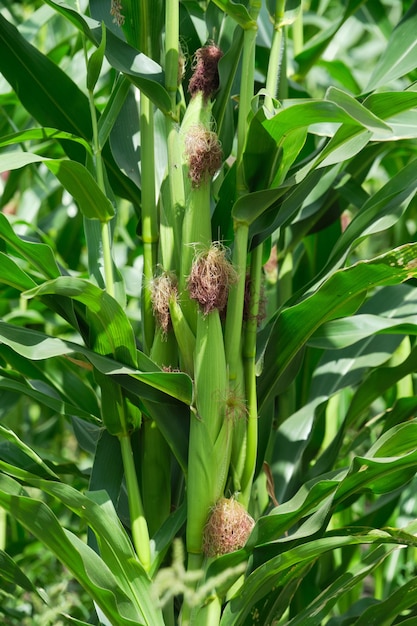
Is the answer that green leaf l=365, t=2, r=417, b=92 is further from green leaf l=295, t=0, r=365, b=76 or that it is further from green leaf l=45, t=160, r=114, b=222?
green leaf l=45, t=160, r=114, b=222

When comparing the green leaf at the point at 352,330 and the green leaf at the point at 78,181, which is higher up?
the green leaf at the point at 78,181

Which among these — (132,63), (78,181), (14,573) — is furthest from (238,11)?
(14,573)

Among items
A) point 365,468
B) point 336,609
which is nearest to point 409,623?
point 365,468

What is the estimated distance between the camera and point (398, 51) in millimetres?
1016

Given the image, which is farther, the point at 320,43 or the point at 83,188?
the point at 320,43

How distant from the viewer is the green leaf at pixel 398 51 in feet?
3.16

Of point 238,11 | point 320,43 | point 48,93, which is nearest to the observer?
point 238,11

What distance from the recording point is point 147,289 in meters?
0.92

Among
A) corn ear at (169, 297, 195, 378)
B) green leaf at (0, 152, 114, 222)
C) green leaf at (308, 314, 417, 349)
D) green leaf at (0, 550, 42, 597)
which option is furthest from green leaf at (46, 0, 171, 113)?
green leaf at (0, 550, 42, 597)

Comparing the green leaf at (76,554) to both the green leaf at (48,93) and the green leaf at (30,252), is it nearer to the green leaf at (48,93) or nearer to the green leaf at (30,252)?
the green leaf at (30,252)

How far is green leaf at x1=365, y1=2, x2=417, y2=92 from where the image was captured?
0.96 metres

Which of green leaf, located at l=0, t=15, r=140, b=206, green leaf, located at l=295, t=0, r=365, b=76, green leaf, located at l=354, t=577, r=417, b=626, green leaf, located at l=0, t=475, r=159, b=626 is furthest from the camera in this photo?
green leaf, located at l=295, t=0, r=365, b=76

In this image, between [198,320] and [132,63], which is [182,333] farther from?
[132,63]

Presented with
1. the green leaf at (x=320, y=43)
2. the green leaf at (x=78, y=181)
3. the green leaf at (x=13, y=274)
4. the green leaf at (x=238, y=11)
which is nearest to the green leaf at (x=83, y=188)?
the green leaf at (x=78, y=181)
